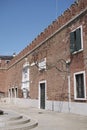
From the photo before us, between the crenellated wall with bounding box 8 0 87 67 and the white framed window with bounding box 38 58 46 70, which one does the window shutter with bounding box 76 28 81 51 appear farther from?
the white framed window with bounding box 38 58 46 70

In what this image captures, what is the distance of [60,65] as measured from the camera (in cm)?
1858

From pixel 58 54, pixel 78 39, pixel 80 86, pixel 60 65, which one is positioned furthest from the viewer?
pixel 58 54

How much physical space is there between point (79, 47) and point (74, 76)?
1846mm

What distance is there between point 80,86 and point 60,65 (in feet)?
10.8

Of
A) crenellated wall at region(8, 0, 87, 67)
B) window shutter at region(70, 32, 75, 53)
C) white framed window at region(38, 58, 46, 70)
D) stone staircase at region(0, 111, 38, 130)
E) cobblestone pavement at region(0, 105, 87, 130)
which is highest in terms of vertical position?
crenellated wall at region(8, 0, 87, 67)

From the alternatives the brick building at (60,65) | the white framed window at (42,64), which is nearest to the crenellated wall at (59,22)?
the brick building at (60,65)

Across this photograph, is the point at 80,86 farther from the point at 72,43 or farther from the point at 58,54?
the point at 58,54

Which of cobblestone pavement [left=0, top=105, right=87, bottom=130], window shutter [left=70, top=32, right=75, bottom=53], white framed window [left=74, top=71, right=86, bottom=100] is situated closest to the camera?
cobblestone pavement [left=0, top=105, right=87, bottom=130]

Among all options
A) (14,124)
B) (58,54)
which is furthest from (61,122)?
(58,54)

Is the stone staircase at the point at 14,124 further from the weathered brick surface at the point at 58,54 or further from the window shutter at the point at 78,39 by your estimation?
the window shutter at the point at 78,39

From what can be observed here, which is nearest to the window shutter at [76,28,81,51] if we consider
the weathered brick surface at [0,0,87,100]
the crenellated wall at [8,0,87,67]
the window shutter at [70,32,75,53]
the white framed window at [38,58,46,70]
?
the weathered brick surface at [0,0,87,100]

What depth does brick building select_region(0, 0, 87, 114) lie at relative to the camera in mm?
15672

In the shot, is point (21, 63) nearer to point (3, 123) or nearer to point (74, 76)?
point (74, 76)

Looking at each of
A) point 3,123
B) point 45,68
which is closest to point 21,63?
point 45,68
